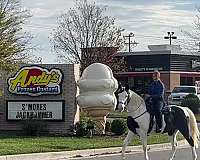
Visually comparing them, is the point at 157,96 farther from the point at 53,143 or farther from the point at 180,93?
the point at 180,93

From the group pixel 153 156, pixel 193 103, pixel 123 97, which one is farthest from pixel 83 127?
pixel 193 103

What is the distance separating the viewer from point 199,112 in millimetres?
47438

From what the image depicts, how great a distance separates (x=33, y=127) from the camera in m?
27.0

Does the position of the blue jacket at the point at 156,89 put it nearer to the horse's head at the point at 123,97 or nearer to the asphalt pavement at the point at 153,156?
the horse's head at the point at 123,97

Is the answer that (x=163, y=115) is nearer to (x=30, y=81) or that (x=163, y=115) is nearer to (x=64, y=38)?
(x=30, y=81)

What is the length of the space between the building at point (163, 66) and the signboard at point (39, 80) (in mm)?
43904

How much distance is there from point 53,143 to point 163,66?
172ft

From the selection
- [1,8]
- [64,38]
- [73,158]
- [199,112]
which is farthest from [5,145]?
[64,38]

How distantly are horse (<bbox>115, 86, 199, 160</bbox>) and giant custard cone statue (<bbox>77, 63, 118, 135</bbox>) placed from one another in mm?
8006

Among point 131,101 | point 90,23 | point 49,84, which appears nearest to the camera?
point 131,101

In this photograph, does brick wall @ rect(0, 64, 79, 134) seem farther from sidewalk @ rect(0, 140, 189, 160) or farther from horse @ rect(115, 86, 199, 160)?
horse @ rect(115, 86, 199, 160)

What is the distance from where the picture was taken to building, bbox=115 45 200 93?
73875 millimetres

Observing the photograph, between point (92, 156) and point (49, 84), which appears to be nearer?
point (92, 156)

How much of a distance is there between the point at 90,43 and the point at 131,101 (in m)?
46.1
